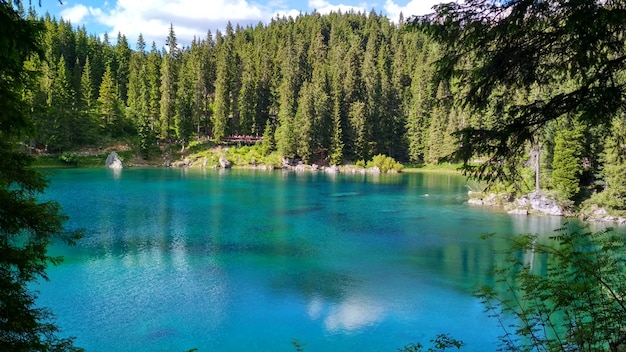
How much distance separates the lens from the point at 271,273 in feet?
61.6

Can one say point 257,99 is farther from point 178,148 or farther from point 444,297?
point 444,297

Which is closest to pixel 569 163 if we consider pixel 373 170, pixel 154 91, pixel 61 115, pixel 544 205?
pixel 544 205

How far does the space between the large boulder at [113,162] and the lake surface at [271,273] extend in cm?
2449

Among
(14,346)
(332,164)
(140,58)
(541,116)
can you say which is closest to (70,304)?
(14,346)

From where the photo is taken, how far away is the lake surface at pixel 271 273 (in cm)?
1343

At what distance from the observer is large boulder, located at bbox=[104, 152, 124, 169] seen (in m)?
→ 62.8

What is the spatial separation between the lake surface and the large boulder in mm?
24491

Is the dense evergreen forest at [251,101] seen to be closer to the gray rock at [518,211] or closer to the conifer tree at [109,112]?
the conifer tree at [109,112]

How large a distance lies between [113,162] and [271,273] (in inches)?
2061

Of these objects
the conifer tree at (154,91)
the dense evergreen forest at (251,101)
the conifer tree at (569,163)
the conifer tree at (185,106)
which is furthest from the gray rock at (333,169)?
A: the conifer tree at (569,163)

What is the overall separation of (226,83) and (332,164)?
Answer: 74.4ft

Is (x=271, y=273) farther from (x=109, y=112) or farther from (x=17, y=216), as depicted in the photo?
(x=109, y=112)

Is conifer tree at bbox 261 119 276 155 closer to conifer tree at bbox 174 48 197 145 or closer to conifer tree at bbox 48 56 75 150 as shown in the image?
conifer tree at bbox 174 48 197 145

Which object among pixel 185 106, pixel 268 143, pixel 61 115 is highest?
pixel 185 106
